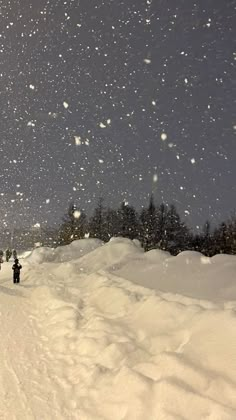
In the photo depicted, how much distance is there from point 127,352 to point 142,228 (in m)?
54.0

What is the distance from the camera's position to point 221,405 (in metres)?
4.58

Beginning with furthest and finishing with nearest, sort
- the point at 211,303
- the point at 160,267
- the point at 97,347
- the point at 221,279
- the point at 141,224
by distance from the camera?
the point at 141,224
the point at 160,267
the point at 221,279
the point at 211,303
the point at 97,347

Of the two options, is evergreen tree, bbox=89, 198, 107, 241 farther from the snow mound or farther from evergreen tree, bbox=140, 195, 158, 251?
the snow mound

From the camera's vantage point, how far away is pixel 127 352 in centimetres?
689

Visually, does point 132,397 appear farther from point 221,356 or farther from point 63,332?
point 63,332

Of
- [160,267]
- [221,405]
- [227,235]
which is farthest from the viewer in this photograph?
[227,235]

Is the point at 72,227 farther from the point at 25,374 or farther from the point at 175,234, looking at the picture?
the point at 25,374

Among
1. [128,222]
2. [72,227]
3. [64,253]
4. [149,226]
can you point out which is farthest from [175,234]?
[64,253]

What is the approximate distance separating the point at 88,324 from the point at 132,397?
4089mm

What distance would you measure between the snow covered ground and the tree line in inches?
1690

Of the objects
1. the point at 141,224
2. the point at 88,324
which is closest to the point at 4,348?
the point at 88,324

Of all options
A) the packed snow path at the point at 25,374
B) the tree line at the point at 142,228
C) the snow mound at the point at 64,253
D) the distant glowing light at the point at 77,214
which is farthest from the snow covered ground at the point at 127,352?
the distant glowing light at the point at 77,214

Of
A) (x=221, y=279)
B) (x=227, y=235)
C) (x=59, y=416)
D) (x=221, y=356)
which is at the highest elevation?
(x=227, y=235)

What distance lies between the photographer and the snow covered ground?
4.90 metres
